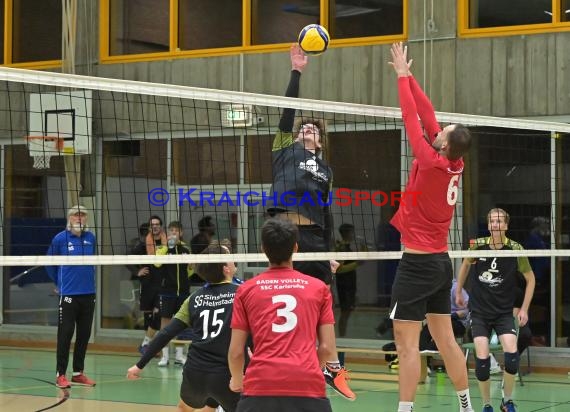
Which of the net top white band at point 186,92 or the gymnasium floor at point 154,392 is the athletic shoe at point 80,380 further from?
the net top white band at point 186,92

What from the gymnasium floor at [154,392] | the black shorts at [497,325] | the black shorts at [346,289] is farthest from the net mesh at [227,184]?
the black shorts at [497,325]

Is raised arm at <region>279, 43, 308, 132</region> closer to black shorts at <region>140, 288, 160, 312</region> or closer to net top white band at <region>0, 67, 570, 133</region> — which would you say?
net top white band at <region>0, 67, 570, 133</region>

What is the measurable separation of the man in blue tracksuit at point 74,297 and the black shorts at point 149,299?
119 inches

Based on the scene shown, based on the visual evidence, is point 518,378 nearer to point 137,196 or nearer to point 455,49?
point 455,49

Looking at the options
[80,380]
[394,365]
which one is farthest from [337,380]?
[394,365]

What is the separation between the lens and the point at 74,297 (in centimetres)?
1242

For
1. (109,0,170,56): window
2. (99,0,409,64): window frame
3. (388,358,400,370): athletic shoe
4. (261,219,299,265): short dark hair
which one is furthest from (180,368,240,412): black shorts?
(109,0,170,56): window

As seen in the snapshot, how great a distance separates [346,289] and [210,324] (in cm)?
852

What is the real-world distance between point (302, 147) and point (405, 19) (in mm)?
7398

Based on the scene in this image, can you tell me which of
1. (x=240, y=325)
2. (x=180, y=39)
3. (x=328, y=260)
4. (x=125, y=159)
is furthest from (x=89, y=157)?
(x=240, y=325)

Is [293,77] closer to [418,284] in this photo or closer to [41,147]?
[418,284]

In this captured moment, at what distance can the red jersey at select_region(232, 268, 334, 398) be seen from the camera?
539 centimetres

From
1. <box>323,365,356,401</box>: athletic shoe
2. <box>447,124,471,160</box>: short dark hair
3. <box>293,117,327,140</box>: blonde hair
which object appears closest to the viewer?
<box>447,124,471,160</box>: short dark hair

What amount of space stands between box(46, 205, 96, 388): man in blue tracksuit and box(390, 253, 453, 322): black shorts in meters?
5.28
